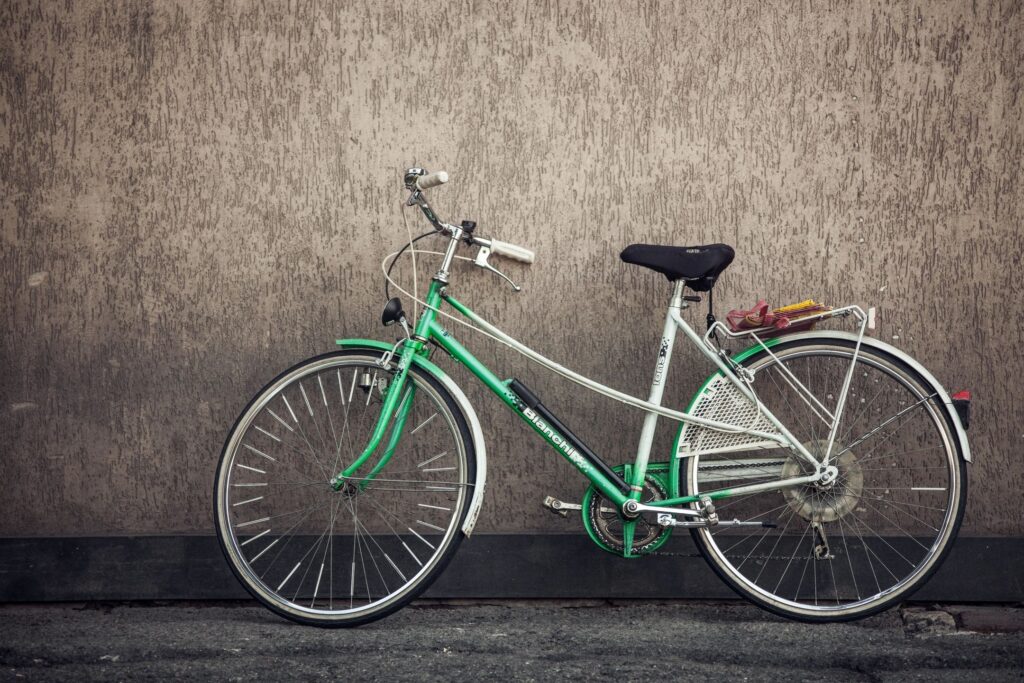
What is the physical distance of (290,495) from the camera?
3.67 metres

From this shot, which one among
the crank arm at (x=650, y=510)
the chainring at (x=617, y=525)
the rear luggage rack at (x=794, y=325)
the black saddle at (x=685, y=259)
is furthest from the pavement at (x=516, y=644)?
the black saddle at (x=685, y=259)

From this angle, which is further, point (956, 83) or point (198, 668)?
point (956, 83)

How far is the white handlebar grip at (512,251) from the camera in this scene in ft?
10.8

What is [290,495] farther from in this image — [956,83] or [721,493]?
[956,83]

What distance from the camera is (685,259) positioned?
318 centimetres

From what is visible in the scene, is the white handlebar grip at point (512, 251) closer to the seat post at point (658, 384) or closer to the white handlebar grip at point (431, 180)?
the white handlebar grip at point (431, 180)

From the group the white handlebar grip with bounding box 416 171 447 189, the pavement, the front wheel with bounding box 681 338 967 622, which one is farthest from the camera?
the front wheel with bounding box 681 338 967 622

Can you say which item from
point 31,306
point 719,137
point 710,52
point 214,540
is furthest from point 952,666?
point 31,306

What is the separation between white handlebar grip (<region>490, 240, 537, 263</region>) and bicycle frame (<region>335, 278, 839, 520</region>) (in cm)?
24

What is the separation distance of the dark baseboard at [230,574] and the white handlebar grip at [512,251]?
3.62 ft

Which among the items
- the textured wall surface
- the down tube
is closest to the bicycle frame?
the down tube

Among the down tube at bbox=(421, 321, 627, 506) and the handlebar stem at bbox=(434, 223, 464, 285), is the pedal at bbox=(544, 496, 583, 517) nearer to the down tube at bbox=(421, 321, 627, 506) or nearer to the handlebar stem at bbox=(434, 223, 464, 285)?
the down tube at bbox=(421, 321, 627, 506)

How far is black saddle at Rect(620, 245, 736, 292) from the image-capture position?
3.17 m

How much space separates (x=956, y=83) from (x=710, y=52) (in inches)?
37.7
